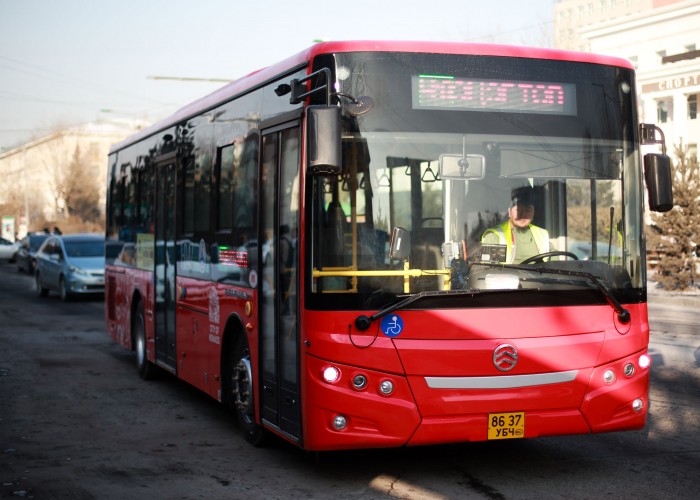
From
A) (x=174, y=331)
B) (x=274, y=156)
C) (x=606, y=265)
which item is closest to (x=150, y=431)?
(x=174, y=331)

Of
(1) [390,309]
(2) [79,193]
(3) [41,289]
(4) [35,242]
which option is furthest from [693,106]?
(1) [390,309]

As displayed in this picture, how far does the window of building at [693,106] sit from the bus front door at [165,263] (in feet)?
167

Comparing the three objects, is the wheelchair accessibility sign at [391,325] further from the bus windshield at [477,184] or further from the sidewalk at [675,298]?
the sidewalk at [675,298]

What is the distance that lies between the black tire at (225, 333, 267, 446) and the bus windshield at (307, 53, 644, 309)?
5.88 feet

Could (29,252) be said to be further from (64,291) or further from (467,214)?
(467,214)

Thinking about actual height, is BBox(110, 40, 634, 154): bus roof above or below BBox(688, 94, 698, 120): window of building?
below

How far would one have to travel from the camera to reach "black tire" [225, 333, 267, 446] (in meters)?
8.55

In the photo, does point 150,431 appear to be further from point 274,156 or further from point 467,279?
point 467,279

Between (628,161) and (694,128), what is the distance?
53.7m

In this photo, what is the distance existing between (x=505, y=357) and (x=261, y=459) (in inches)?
90.2

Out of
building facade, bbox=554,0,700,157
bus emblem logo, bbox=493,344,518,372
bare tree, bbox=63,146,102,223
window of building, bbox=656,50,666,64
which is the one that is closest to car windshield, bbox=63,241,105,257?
bus emblem logo, bbox=493,344,518,372

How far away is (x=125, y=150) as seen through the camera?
14594 millimetres

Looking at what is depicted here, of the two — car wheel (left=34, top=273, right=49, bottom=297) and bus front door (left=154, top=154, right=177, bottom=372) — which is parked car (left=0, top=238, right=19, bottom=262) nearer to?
car wheel (left=34, top=273, right=49, bottom=297)

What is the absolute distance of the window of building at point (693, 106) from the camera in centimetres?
5828
